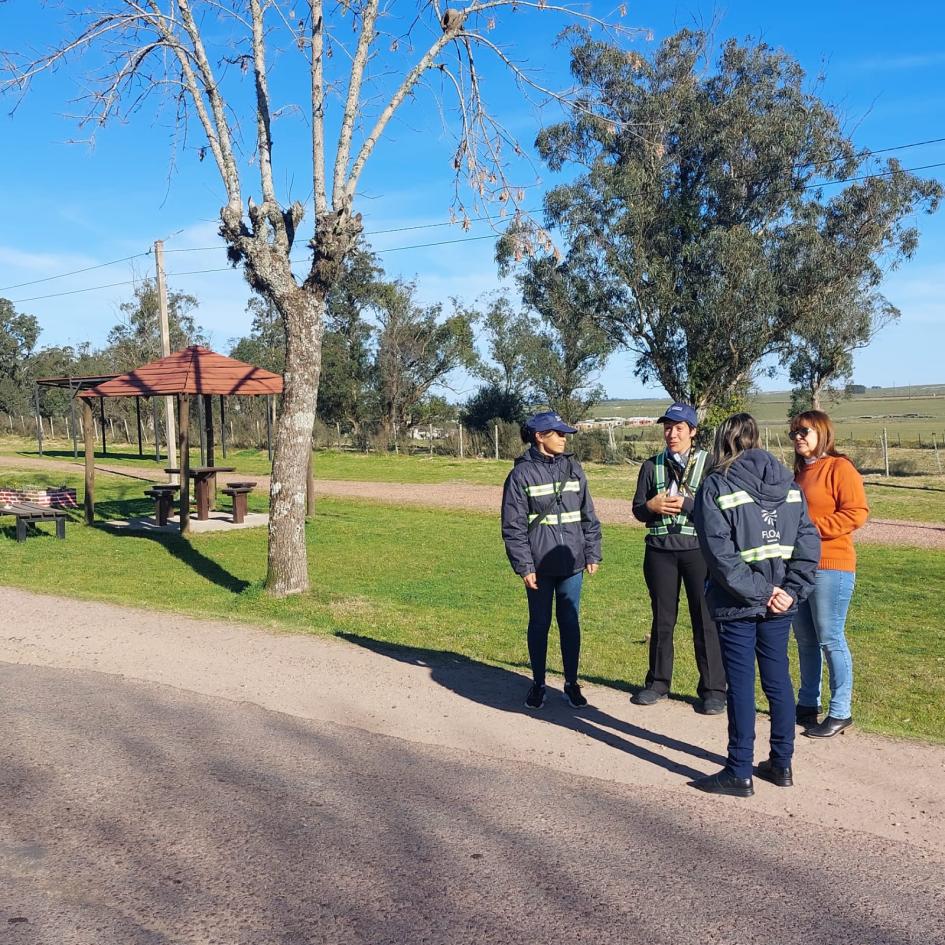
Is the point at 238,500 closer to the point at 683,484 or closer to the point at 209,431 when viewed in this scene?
the point at 209,431

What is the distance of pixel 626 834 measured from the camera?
393 cm

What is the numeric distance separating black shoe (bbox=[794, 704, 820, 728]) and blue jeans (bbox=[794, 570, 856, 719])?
13cm

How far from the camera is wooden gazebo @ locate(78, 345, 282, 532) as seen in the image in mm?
15250

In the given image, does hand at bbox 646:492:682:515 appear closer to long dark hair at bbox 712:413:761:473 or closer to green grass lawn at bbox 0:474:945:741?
long dark hair at bbox 712:413:761:473

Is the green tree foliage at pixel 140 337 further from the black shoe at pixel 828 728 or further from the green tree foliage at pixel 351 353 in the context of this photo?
the black shoe at pixel 828 728

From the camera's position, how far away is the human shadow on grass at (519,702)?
4949mm

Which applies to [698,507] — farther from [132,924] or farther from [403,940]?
[132,924]

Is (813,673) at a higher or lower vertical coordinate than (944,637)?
higher

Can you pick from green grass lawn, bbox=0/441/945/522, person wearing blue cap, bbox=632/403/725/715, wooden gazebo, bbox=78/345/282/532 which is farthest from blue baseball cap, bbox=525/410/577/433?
green grass lawn, bbox=0/441/945/522

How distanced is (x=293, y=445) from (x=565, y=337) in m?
31.7

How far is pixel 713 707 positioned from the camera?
5.55 metres

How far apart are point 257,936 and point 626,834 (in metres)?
1.56

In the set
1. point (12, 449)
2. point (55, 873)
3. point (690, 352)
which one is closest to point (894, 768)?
point (55, 873)

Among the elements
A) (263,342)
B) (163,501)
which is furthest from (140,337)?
(163,501)
